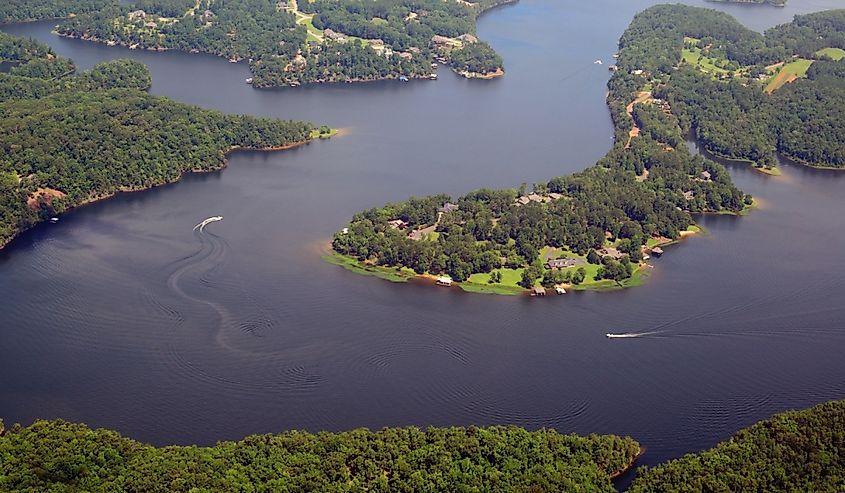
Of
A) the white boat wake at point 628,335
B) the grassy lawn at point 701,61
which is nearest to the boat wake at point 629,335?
the white boat wake at point 628,335

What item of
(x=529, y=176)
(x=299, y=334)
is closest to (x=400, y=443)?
(x=299, y=334)

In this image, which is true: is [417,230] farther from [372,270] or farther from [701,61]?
[701,61]

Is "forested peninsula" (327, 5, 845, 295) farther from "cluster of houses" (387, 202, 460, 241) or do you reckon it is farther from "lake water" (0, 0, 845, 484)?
"lake water" (0, 0, 845, 484)

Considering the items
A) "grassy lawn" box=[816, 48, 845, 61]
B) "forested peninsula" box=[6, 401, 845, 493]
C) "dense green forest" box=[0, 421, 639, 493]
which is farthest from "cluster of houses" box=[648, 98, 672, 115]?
"dense green forest" box=[0, 421, 639, 493]

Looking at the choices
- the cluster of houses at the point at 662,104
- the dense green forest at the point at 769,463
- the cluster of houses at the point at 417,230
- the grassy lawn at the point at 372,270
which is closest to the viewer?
the dense green forest at the point at 769,463

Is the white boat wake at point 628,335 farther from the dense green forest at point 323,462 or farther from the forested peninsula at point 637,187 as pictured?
the dense green forest at point 323,462

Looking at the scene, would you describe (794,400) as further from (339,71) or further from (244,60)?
(244,60)
